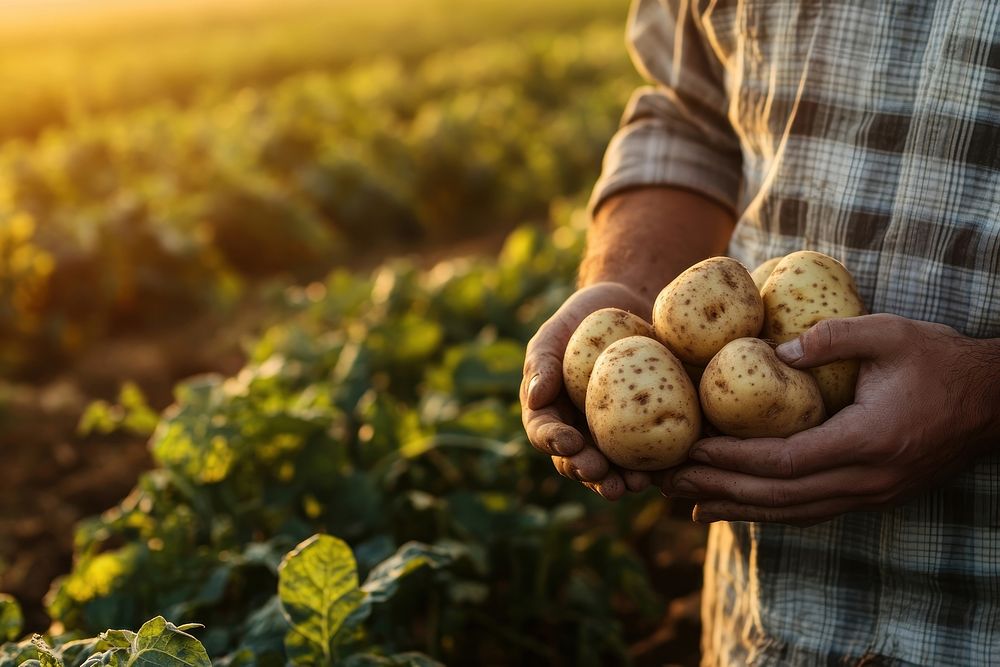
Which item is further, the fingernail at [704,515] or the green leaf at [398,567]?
the green leaf at [398,567]

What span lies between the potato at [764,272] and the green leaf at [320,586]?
36.9 inches

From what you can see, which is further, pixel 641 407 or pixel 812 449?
pixel 641 407

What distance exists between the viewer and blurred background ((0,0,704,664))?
104 inches

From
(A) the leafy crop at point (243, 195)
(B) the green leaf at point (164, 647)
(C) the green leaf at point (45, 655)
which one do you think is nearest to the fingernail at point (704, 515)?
(B) the green leaf at point (164, 647)

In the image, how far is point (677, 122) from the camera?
208cm

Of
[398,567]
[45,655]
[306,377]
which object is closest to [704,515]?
[398,567]

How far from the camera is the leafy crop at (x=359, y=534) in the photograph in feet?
6.82

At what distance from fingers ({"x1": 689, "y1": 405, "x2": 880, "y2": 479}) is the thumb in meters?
0.08

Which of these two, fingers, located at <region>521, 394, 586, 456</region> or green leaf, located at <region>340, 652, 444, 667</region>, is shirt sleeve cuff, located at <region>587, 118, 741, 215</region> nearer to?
fingers, located at <region>521, 394, 586, 456</region>

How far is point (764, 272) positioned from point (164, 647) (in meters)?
1.17

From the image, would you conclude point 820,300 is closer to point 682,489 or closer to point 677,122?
point 682,489

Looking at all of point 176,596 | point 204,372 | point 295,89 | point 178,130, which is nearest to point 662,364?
point 176,596

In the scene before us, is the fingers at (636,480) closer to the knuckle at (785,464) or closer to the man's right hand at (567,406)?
the man's right hand at (567,406)

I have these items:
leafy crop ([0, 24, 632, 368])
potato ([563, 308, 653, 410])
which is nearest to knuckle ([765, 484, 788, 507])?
potato ([563, 308, 653, 410])
